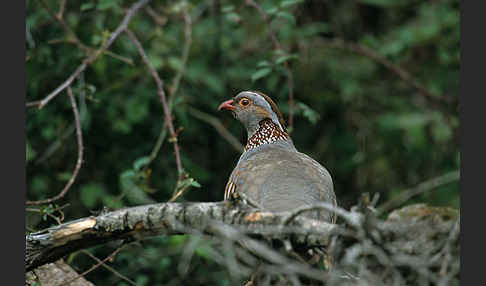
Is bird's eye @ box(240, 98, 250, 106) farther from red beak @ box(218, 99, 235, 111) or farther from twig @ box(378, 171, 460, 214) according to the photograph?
twig @ box(378, 171, 460, 214)

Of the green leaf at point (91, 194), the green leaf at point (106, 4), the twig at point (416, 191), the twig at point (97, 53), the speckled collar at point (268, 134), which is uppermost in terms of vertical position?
the green leaf at point (106, 4)

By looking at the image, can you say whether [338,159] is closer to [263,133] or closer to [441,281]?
[263,133]

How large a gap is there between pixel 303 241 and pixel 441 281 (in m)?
0.67

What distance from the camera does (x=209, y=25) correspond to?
803 centimetres

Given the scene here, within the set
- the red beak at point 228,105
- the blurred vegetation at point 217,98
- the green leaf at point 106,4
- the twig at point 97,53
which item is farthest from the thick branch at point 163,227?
the green leaf at point 106,4

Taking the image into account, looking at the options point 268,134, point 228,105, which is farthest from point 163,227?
point 228,105

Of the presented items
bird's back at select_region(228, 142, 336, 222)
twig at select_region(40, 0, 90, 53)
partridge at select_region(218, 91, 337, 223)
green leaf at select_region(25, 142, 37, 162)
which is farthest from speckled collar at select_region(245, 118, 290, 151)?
green leaf at select_region(25, 142, 37, 162)

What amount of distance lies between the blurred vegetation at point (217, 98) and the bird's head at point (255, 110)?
0.18 meters

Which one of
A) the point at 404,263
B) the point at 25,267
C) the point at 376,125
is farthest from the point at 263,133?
the point at 376,125

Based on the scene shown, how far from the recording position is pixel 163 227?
119 inches

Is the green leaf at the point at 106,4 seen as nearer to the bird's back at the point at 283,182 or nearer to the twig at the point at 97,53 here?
the twig at the point at 97,53

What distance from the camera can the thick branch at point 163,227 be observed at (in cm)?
269

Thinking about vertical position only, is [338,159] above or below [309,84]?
below

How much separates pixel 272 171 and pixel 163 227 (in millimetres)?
1407
